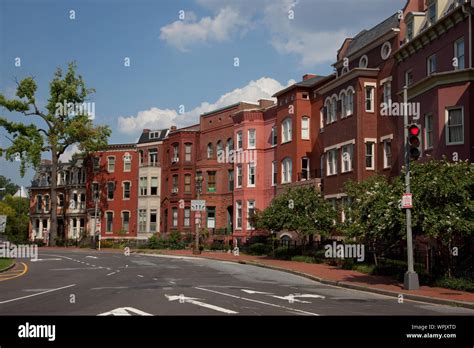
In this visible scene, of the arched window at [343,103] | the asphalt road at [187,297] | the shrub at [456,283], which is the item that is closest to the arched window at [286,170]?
the arched window at [343,103]

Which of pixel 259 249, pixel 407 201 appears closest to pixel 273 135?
pixel 259 249

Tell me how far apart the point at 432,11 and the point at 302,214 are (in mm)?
13575

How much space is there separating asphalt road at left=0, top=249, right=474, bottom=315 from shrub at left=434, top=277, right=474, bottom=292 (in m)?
2.63

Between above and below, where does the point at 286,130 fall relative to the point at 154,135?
below

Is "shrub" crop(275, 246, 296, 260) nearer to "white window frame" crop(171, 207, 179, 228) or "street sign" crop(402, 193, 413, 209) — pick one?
"street sign" crop(402, 193, 413, 209)

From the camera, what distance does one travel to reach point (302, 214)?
116 feet

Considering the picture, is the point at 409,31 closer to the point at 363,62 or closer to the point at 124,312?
the point at 363,62

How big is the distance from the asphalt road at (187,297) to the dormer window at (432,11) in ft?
51.8

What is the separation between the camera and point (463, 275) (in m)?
20.5

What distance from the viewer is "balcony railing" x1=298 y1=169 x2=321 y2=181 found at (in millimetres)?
43684

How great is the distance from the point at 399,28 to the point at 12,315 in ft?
92.2

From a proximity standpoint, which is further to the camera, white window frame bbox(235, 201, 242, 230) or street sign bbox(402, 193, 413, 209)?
white window frame bbox(235, 201, 242, 230)

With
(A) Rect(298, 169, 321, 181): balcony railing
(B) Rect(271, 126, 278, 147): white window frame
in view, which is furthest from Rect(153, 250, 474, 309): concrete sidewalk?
(B) Rect(271, 126, 278, 147): white window frame

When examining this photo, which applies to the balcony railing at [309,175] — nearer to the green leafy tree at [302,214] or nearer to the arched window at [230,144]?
the green leafy tree at [302,214]
